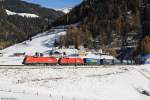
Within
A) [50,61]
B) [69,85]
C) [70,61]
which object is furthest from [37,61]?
[69,85]

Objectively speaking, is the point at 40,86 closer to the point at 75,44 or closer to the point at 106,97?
the point at 106,97

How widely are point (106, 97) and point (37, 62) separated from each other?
33720 millimetres

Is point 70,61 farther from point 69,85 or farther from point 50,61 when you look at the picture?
point 69,85

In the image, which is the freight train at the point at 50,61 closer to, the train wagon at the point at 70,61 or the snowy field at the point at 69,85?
the train wagon at the point at 70,61

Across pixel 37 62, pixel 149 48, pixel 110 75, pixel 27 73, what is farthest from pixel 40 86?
pixel 149 48

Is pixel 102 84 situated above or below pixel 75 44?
below

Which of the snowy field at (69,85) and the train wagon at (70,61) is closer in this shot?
the snowy field at (69,85)

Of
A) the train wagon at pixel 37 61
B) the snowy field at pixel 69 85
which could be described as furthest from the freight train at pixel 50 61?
the snowy field at pixel 69 85

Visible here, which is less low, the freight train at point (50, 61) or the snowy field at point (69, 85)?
the freight train at point (50, 61)

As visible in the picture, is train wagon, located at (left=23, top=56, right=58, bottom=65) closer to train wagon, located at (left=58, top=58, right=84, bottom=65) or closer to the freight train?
the freight train

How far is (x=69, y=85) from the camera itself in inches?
2470

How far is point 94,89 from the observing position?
6431 cm

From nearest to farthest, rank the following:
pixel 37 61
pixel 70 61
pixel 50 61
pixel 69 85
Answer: pixel 69 85, pixel 37 61, pixel 50 61, pixel 70 61

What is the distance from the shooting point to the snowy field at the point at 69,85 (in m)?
55.3
